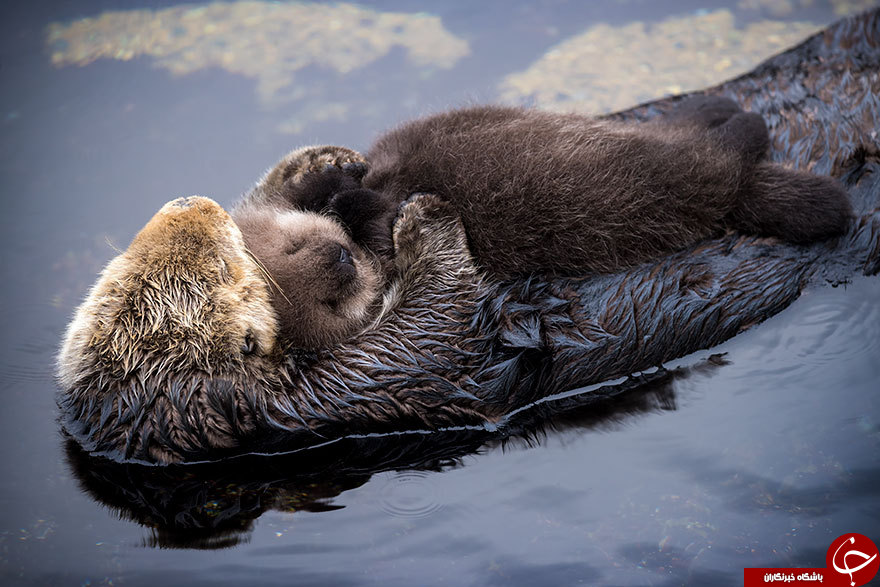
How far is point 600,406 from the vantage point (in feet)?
9.34

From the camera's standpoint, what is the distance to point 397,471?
2697mm

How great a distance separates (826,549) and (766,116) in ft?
6.71

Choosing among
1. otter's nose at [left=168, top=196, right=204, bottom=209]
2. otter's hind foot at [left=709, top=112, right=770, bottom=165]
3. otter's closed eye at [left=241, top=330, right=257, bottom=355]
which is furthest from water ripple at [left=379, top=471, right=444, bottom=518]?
otter's hind foot at [left=709, top=112, right=770, bottom=165]

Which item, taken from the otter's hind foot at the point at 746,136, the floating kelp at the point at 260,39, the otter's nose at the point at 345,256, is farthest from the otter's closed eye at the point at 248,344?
the floating kelp at the point at 260,39

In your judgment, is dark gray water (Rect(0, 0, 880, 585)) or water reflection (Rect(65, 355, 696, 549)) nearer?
dark gray water (Rect(0, 0, 880, 585))

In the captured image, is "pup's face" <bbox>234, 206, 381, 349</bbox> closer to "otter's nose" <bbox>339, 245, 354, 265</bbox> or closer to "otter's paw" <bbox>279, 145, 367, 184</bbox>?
Result: "otter's nose" <bbox>339, 245, 354, 265</bbox>

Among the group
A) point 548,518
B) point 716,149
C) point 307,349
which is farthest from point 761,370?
point 307,349

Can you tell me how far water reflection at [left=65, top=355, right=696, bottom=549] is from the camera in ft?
8.34

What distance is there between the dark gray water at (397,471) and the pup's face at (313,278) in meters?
0.59

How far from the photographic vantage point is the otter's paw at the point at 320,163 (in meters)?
3.04

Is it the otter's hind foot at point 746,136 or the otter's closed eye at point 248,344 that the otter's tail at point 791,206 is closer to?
the otter's hind foot at point 746,136

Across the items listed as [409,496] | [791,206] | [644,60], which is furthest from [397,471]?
[644,60]

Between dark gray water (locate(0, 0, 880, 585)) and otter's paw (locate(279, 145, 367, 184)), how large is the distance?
693 mm

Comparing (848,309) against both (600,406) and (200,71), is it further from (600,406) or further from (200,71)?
(200,71)
